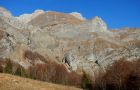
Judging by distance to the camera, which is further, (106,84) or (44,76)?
(44,76)

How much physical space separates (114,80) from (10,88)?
9722 centimetres

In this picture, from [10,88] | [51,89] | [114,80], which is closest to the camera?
[10,88]

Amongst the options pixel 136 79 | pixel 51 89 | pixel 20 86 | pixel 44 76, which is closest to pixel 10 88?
pixel 20 86

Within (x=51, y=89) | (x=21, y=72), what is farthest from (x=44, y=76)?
(x=51, y=89)

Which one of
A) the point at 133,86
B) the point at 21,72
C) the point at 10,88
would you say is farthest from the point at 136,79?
the point at 10,88

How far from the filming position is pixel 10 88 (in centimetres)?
4116

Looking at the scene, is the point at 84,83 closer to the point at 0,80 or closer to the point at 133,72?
the point at 133,72

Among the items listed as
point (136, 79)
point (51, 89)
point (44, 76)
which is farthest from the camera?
point (44, 76)

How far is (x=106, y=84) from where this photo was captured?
485 ft

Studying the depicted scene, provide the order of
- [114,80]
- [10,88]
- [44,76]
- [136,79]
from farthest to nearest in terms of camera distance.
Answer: [44,76] → [114,80] → [136,79] → [10,88]

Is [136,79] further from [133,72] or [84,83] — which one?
[84,83]

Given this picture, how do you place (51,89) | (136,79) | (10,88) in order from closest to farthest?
(10,88)
(51,89)
(136,79)

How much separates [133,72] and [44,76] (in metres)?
83.6

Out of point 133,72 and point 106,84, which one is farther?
point 106,84
